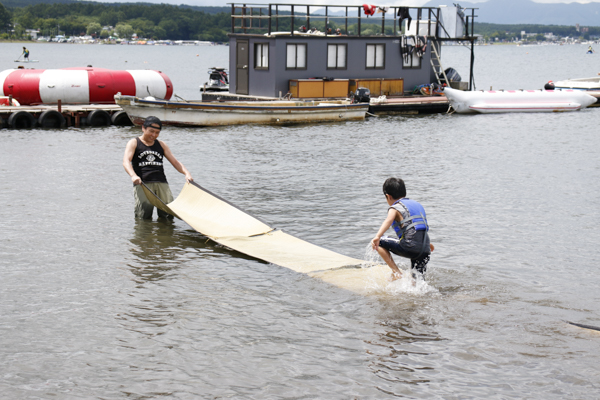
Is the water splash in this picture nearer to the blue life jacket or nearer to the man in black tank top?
the blue life jacket

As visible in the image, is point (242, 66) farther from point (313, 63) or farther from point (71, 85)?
point (71, 85)

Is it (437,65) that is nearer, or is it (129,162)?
(129,162)

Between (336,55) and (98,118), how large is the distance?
11967mm

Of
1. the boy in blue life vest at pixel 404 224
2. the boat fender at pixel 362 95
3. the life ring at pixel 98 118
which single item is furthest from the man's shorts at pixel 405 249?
the boat fender at pixel 362 95

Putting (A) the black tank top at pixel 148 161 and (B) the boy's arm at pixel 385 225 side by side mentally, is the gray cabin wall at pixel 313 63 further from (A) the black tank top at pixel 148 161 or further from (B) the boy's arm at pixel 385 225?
(B) the boy's arm at pixel 385 225

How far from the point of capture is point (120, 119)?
98.5 feet

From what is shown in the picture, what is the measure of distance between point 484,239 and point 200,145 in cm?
1449

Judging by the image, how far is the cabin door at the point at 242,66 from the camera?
108 feet

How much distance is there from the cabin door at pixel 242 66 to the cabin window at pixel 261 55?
0.43m

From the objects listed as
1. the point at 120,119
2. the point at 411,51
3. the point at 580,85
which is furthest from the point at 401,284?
the point at 580,85

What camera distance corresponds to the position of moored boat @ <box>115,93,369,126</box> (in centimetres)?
2770

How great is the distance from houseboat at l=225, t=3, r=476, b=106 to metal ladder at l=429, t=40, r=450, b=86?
6cm

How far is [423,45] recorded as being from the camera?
36.0 meters

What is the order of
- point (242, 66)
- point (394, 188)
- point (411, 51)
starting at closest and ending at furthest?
point (394, 188) < point (242, 66) < point (411, 51)
